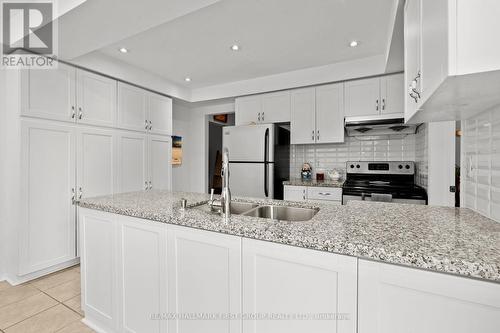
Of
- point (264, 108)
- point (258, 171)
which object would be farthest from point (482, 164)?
point (264, 108)

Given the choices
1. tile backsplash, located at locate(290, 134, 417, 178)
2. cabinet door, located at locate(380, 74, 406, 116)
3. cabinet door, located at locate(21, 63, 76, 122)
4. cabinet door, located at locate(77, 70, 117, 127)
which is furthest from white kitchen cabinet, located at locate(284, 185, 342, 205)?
cabinet door, located at locate(21, 63, 76, 122)

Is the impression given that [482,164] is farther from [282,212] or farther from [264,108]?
[264,108]

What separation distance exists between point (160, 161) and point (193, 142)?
108 cm

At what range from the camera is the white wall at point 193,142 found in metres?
4.59

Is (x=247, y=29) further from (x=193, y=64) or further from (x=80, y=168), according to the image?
(x=80, y=168)

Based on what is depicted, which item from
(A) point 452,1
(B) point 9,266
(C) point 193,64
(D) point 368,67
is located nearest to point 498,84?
(A) point 452,1

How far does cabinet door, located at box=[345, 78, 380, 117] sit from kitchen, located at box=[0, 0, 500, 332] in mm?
24

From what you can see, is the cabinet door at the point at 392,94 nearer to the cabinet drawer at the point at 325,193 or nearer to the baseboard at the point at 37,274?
the cabinet drawer at the point at 325,193

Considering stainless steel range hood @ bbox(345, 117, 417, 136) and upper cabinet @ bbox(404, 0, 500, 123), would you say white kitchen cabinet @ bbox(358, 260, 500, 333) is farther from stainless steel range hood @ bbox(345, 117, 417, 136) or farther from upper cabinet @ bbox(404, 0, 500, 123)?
stainless steel range hood @ bbox(345, 117, 417, 136)

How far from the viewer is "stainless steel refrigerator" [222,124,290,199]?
3.40 meters

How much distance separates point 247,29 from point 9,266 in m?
3.23

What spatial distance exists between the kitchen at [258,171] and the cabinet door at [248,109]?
33mm

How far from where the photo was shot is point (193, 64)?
10.5 ft

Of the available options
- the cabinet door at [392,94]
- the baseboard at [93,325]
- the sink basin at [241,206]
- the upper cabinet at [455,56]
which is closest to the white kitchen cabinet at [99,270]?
the baseboard at [93,325]
